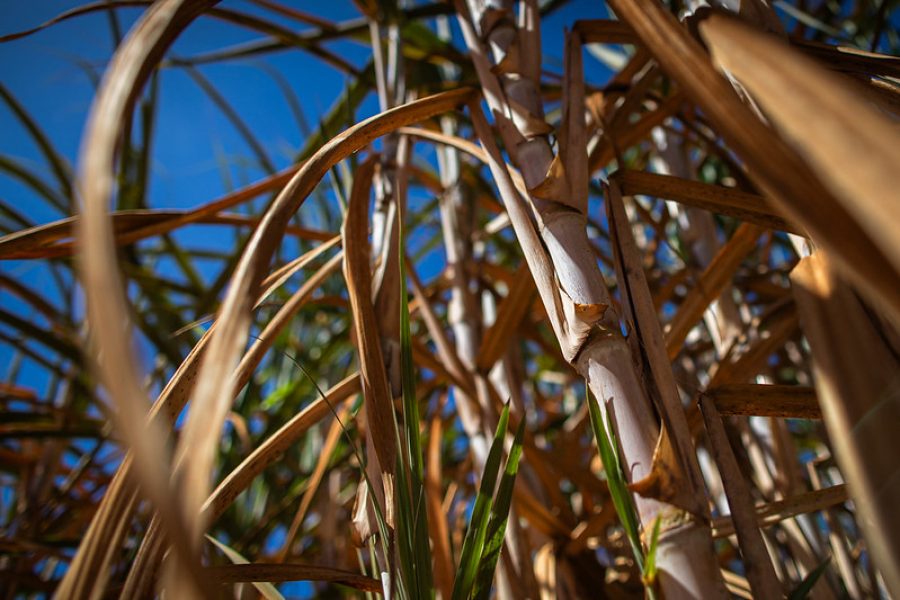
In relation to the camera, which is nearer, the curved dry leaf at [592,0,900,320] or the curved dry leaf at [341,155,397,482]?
the curved dry leaf at [592,0,900,320]

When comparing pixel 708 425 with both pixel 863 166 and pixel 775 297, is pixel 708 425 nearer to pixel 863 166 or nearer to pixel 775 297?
pixel 863 166

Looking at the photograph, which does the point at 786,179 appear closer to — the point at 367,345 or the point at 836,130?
the point at 836,130

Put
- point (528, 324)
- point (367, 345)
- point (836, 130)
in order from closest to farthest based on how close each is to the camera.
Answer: point (836, 130) → point (367, 345) → point (528, 324)

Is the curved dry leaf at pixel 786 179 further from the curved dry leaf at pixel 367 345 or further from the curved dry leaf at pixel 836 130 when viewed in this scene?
the curved dry leaf at pixel 367 345

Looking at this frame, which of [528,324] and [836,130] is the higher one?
[528,324]

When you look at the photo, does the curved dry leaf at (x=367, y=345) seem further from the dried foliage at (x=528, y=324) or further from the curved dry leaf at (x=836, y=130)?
the curved dry leaf at (x=836, y=130)

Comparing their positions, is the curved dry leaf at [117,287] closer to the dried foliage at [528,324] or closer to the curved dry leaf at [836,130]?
the dried foliage at [528,324]

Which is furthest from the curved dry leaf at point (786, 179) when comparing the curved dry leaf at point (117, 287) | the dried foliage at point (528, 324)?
the curved dry leaf at point (117, 287)

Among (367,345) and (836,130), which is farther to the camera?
(367,345)

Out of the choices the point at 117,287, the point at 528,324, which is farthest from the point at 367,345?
the point at 528,324

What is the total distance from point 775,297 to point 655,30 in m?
0.61

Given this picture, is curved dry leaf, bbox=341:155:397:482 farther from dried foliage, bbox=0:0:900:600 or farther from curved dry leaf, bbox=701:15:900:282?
curved dry leaf, bbox=701:15:900:282

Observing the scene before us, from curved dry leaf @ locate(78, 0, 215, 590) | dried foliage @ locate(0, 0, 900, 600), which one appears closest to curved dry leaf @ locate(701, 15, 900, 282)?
dried foliage @ locate(0, 0, 900, 600)

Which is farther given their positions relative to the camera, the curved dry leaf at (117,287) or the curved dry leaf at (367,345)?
the curved dry leaf at (367,345)
